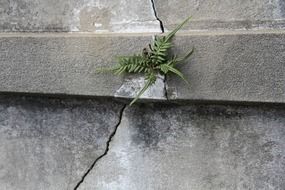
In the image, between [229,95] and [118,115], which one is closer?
[229,95]

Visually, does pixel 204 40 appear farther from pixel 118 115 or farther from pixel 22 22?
pixel 22 22

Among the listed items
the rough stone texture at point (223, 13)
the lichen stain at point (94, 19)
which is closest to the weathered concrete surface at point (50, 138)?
the lichen stain at point (94, 19)

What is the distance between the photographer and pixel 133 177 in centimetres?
244

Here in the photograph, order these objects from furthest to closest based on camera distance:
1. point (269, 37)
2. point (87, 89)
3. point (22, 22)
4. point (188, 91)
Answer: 1. point (22, 22)
2. point (87, 89)
3. point (188, 91)
4. point (269, 37)

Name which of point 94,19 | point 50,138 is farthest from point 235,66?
point 50,138

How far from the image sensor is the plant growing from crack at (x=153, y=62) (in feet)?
7.10

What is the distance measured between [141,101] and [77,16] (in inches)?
22.3

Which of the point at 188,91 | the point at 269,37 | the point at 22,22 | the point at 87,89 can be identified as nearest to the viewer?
the point at 269,37

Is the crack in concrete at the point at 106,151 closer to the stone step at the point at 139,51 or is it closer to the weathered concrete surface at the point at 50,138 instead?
the weathered concrete surface at the point at 50,138

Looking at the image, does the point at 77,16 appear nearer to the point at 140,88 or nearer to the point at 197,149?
the point at 140,88

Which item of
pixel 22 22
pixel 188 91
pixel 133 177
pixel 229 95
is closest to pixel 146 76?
pixel 188 91

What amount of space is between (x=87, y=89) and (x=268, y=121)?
0.88m

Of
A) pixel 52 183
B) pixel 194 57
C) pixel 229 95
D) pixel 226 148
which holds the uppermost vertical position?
pixel 194 57

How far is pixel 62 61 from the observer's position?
2336 millimetres
